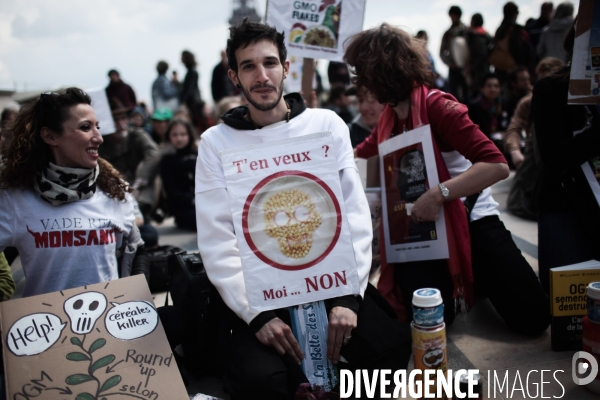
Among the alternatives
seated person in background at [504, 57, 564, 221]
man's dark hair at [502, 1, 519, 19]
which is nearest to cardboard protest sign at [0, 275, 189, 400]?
seated person in background at [504, 57, 564, 221]

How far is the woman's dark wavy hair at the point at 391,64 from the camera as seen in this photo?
9.34 feet

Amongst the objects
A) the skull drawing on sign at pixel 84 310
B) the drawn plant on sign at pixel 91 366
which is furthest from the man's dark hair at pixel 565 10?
the drawn plant on sign at pixel 91 366

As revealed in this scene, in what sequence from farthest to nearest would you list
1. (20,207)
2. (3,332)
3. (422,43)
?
(422,43)
(20,207)
(3,332)

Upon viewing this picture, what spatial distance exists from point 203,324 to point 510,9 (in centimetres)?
763

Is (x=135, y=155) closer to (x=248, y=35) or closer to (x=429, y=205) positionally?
(x=248, y=35)

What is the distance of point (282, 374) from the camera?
211 centimetres

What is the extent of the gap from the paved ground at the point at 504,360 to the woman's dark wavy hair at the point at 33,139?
4.24ft

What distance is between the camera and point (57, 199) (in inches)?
98.2

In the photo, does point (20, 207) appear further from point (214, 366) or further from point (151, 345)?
point (214, 366)

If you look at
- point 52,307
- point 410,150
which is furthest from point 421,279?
point 52,307

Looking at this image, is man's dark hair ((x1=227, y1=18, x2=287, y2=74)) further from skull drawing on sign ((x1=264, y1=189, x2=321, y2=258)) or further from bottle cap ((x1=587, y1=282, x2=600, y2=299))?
bottle cap ((x1=587, y1=282, x2=600, y2=299))

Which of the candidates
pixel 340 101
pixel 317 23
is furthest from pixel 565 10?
pixel 317 23

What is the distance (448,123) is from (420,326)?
47.8 inches

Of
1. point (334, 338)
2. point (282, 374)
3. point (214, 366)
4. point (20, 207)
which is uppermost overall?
point (20, 207)
